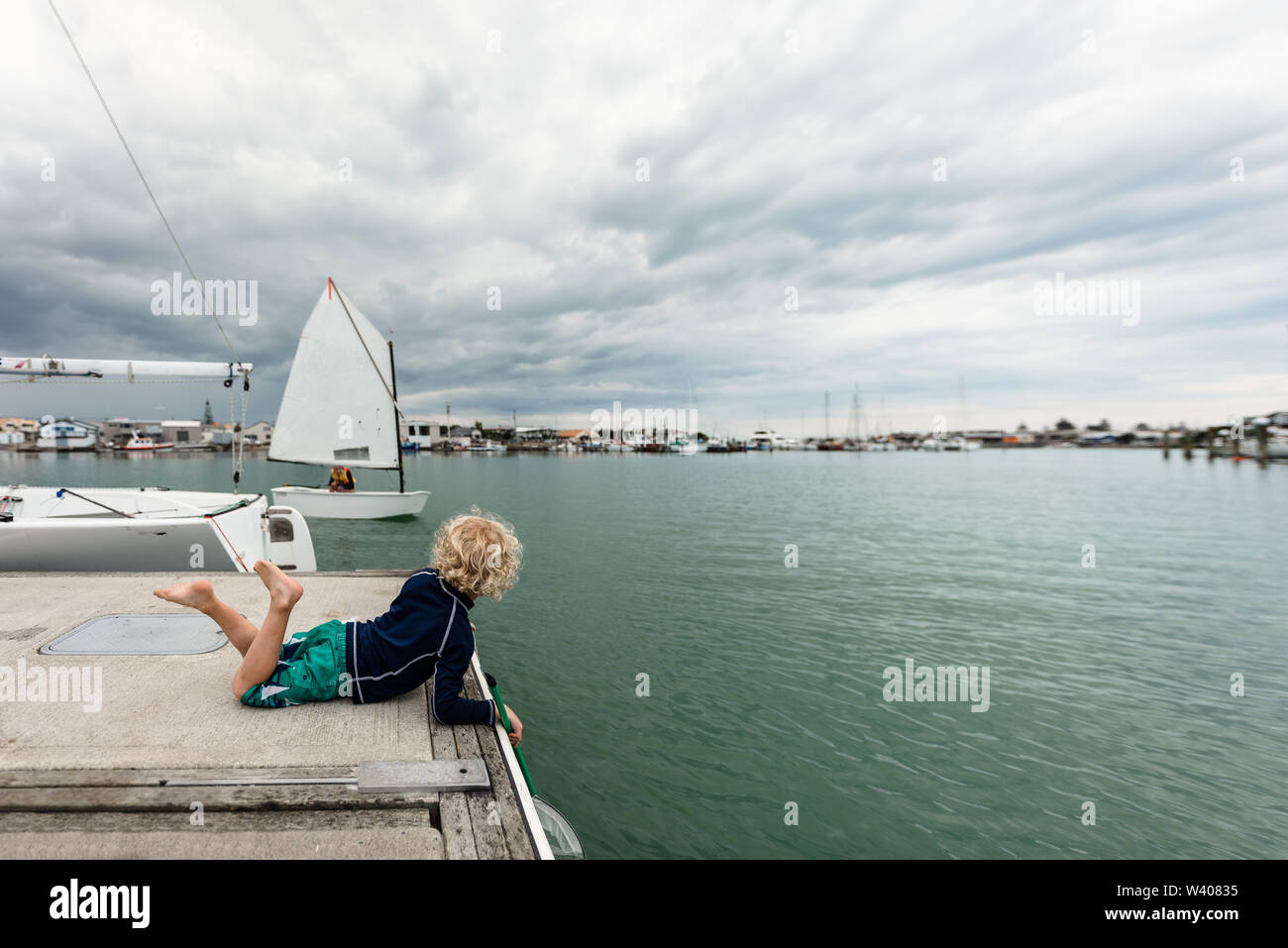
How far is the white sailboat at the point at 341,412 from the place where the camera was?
2666cm

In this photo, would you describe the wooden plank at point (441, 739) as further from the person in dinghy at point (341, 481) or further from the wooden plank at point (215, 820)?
the person in dinghy at point (341, 481)

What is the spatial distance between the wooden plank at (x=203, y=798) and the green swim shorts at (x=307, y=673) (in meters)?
1.02

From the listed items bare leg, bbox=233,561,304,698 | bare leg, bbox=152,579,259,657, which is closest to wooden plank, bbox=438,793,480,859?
bare leg, bbox=233,561,304,698

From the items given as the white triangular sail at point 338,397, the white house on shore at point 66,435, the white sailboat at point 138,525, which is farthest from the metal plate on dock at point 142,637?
the white house on shore at point 66,435

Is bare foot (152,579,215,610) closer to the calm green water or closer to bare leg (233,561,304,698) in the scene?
bare leg (233,561,304,698)

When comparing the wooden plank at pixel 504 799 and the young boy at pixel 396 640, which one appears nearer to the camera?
the wooden plank at pixel 504 799

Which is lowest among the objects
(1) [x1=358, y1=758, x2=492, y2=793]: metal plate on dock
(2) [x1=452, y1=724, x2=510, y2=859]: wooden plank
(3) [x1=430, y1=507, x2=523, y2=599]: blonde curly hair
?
(2) [x1=452, y1=724, x2=510, y2=859]: wooden plank

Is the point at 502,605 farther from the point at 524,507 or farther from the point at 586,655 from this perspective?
the point at 524,507

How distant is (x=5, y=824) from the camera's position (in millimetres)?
2814

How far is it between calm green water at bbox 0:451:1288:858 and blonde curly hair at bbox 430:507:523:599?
2.99 metres

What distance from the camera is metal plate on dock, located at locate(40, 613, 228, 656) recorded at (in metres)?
5.21

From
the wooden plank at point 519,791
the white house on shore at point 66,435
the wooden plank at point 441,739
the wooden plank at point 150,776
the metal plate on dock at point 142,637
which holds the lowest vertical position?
the wooden plank at point 519,791

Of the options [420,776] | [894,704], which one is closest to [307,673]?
[420,776]

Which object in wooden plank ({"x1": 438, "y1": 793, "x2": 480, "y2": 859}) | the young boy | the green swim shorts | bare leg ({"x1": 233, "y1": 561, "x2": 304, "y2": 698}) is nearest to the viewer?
wooden plank ({"x1": 438, "y1": 793, "x2": 480, "y2": 859})
